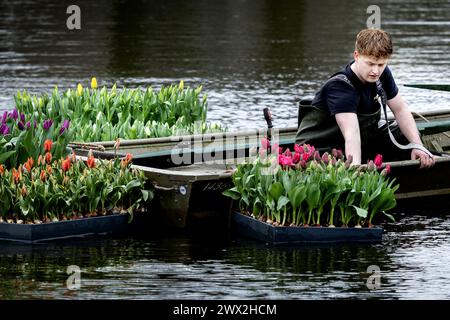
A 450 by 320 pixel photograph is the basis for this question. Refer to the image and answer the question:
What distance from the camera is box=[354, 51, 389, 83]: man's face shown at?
1300cm

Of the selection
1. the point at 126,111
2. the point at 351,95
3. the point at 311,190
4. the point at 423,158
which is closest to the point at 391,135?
the point at 423,158

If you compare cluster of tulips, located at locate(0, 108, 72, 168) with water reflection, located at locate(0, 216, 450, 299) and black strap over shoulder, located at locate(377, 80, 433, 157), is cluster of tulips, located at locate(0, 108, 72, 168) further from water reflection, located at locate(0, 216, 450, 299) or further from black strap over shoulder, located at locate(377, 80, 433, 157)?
black strap over shoulder, located at locate(377, 80, 433, 157)

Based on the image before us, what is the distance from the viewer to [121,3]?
38.7 metres

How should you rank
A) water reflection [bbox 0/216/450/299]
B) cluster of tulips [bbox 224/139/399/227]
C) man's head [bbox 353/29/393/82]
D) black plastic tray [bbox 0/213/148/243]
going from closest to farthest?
1. water reflection [bbox 0/216/450/299]
2. cluster of tulips [bbox 224/139/399/227]
3. black plastic tray [bbox 0/213/148/243]
4. man's head [bbox 353/29/393/82]

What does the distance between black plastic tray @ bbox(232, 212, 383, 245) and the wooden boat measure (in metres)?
0.44

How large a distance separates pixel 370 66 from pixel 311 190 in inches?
59.9

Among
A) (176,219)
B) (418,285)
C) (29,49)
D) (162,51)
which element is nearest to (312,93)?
(162,51)

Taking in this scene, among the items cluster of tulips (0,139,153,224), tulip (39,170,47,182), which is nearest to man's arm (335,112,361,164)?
cluster of tulips (0,139,153,224)

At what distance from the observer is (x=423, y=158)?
13586mm

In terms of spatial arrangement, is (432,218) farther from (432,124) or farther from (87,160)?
(87,160)

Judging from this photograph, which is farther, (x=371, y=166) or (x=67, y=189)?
(x=371, y=166)

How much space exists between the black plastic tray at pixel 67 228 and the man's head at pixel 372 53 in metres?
2.35

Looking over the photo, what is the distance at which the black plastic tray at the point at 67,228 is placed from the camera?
12.4 metres

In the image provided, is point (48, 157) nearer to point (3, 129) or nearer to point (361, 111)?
point (3, 129)
